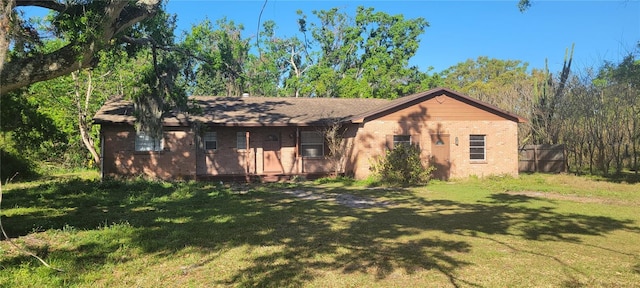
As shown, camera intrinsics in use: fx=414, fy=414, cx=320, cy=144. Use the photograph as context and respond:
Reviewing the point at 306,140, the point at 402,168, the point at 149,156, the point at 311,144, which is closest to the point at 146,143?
the point at 149,156

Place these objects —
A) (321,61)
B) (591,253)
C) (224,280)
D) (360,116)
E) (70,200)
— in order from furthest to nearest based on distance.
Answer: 1. (321,61)
2. (360,116)
3. (70,200)
4. (591,253)
5. (224,280)

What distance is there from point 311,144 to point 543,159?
498 inches

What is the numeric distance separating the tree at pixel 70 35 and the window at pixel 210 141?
1023cm

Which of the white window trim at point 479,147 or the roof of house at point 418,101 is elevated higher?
the roof of house at point 418,101

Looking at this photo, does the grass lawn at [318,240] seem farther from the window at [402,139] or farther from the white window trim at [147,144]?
the window at [402,139]

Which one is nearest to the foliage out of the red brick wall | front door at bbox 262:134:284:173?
the red brick wall

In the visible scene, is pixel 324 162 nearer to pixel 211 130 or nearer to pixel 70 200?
pixel 211 130

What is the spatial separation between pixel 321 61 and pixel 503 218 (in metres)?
34.8

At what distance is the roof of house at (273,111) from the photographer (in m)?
17.7

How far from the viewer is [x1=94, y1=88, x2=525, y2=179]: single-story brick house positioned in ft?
58.0

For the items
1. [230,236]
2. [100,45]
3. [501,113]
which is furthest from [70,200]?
[501,113]

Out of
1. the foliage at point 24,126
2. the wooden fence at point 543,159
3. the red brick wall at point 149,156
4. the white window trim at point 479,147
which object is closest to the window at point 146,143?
the red brick wall at point 149,156

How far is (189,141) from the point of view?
1802 centimetres

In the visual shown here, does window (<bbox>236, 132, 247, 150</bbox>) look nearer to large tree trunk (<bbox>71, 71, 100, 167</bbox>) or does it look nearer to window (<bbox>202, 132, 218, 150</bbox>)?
window (<bbox>202, 132, 218, 150</bbox>)
